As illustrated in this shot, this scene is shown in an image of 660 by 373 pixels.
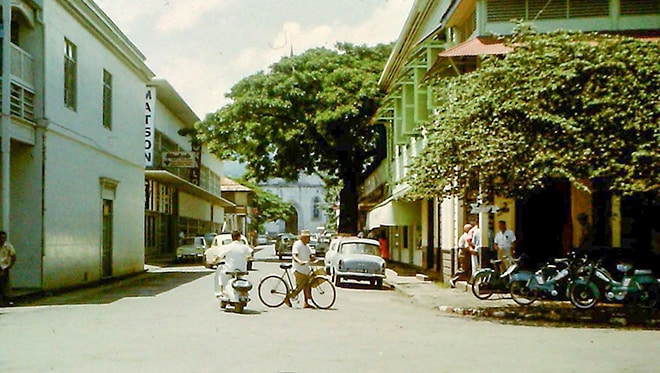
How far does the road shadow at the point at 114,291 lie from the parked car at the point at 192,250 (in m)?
11.8

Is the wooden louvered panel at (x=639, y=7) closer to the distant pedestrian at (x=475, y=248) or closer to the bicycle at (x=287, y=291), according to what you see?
the distant pedestrian at (x=475, y=248)

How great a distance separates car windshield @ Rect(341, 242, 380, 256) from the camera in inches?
1059

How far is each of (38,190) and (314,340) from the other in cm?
1203

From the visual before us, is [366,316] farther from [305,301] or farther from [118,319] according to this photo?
[118,319]

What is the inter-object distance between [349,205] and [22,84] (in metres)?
25.4

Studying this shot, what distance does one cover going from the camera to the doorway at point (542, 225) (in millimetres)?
22734

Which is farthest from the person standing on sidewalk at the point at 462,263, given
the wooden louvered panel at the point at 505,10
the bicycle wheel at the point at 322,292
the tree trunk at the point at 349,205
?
the tree trunk at the point at 349,205

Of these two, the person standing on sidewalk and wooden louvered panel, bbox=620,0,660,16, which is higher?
wooden louvered panel, bbox=620,0,660,16

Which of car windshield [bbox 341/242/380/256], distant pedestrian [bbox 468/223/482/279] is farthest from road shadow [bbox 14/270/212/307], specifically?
distant pedestrian [bbox 468/223/482/279]

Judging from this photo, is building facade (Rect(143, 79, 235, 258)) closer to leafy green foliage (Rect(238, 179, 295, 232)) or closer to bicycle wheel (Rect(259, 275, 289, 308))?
bicycle wheel (Rect(259, 275, 289, 308))

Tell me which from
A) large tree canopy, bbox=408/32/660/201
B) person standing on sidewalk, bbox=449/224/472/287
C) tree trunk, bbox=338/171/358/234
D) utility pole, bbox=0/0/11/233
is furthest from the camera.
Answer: tree trunk, bbox=338/171/358/234

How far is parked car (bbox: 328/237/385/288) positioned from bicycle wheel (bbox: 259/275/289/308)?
7678 millimetres

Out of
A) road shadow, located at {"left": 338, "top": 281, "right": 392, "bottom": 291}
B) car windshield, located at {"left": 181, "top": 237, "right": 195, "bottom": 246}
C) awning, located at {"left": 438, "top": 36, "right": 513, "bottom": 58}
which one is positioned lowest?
road shadow, located at {"left": 338, "top": 281, "right": 392, "bottom": 291}

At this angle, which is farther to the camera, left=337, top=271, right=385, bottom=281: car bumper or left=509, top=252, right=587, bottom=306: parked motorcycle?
left=337, top=271, right=385, bottom=281: car bumper
